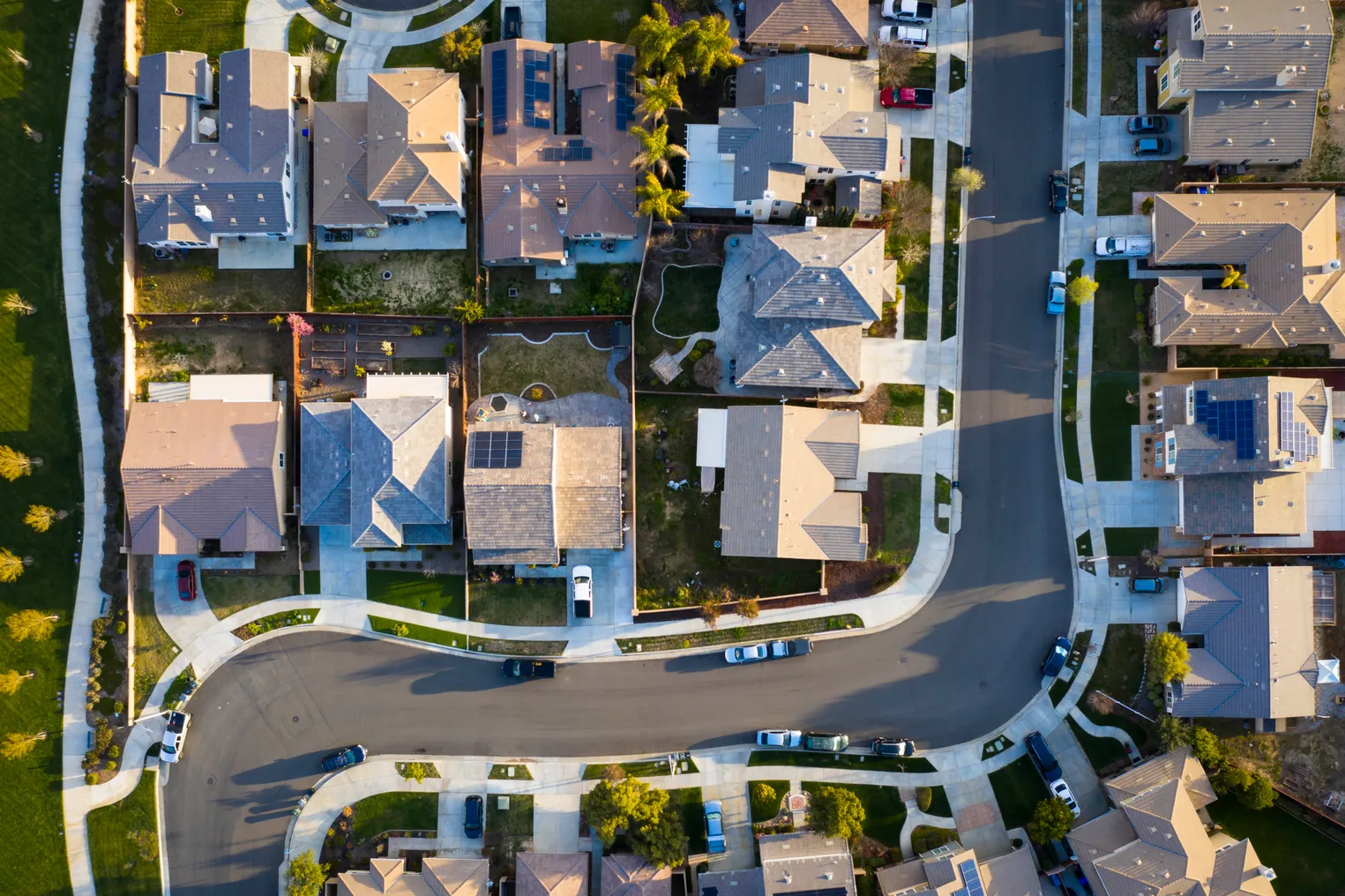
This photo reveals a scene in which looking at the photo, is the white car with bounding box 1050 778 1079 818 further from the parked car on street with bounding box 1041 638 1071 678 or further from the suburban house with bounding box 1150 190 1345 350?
the suburban house with bounding box 1150 190 1345 350

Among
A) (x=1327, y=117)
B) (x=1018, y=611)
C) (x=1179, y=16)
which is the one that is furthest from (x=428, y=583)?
(x=1327, y=117)

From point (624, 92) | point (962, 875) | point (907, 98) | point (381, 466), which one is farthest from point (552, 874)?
point (907, 98)

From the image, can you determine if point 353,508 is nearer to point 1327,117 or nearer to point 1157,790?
point 1157,790

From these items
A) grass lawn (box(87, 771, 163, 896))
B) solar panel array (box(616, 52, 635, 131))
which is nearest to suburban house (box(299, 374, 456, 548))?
solar panel array (box(616, 52, 635, 131))

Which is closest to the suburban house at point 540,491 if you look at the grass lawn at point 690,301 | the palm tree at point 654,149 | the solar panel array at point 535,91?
the grass lawn at point 690,301

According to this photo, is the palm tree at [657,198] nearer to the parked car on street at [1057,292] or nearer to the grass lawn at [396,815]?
the parked car on street at [1057,292]

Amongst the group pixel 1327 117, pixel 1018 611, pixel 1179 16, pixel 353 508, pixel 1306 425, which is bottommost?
pixel 1018 611
